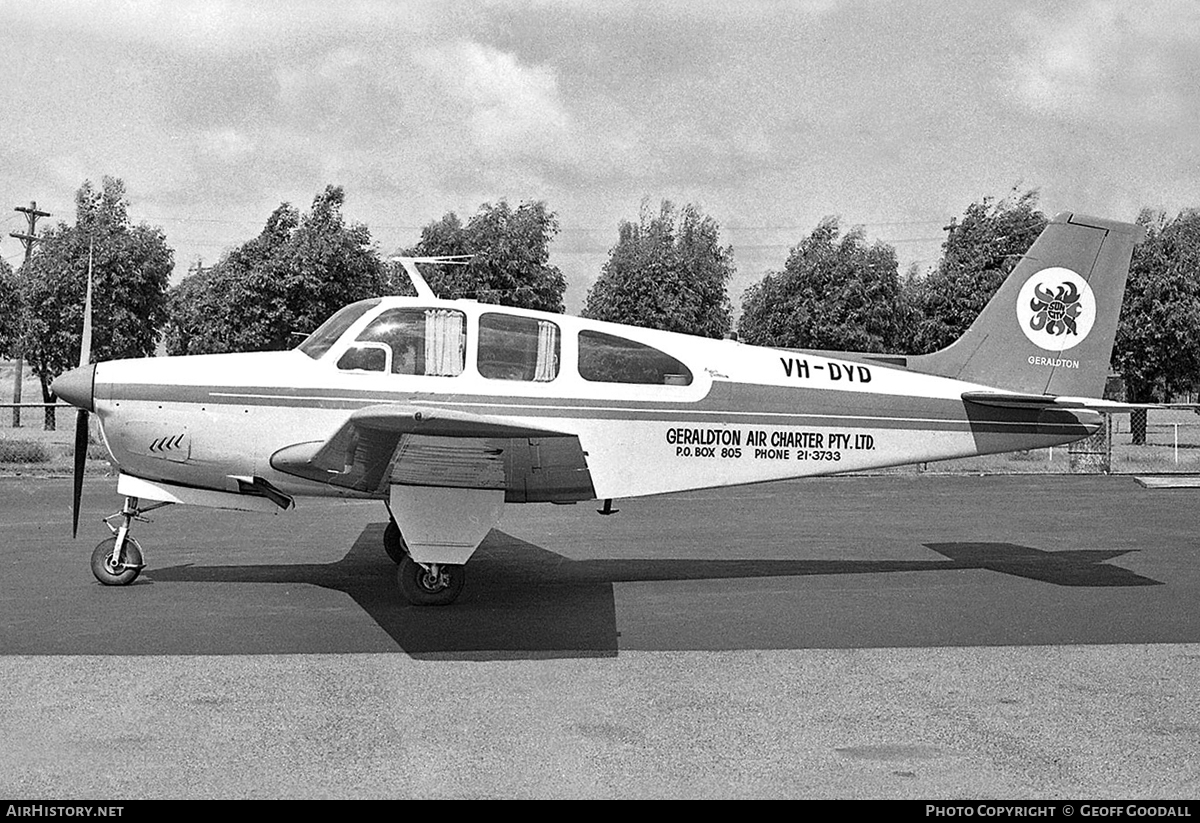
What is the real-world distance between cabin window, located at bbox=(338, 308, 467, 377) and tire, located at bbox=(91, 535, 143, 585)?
2466 millimetres

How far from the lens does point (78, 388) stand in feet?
27.2

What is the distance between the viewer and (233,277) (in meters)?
23.2

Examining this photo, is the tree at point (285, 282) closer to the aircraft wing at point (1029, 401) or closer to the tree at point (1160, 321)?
the aircraft wing at point (1029, 401)

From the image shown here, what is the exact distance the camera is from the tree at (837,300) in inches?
1169

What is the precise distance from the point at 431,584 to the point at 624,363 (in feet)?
7.77

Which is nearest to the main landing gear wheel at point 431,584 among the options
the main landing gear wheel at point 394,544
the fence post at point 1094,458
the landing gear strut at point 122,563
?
the main landing gear wheel at point 394,544

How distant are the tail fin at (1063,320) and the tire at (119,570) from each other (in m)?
7.02

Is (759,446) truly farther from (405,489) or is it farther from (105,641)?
(105,641)

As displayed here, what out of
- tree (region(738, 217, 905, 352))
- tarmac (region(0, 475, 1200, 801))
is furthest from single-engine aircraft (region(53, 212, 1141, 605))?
tree (region(738, 217, 905, 352))

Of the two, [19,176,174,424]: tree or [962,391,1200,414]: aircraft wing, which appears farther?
[19,176,174,424]: tree

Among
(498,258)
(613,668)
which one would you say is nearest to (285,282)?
(498,258)

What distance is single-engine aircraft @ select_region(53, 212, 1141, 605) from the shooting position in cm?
810

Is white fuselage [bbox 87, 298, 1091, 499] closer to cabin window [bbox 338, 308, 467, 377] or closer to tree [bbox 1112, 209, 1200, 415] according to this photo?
cabin window [bbox 338, 308, 467, 377]
